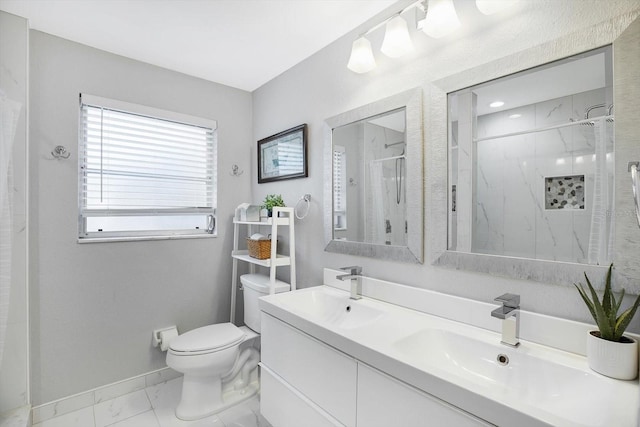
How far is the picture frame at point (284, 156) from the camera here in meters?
2.11

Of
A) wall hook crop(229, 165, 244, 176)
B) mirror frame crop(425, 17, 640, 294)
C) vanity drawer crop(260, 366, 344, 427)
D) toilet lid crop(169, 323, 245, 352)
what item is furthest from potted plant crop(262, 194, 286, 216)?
mirror frame crop(425, 17, 640, 294)

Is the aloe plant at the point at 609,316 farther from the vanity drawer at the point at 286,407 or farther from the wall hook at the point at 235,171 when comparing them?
the wall hook at the point at 235,171

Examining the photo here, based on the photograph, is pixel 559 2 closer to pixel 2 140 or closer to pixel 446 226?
pixel 446 226

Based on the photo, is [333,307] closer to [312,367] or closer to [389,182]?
[312,367]

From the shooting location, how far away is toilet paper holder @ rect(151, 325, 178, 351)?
7.16 ft

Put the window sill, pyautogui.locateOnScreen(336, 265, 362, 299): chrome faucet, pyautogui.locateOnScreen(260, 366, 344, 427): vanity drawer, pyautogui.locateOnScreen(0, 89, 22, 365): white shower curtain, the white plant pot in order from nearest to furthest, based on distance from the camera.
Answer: the white plant pot < pyautogui.locateOnScreen(260, 366, 344, 427): vanity drawer < pyautogui.locateOnScreen(0, 89, 22, 365): white shower curtain < pyautogui.locateOnScreen(336, 265, 362, 299): chrome faucet < the window sill

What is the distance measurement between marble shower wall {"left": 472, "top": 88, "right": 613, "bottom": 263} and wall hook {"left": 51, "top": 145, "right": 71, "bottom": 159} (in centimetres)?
229

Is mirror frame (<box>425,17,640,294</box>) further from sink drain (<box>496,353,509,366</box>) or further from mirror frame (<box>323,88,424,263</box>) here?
sink drain (<box>496,353,509,366</box>)

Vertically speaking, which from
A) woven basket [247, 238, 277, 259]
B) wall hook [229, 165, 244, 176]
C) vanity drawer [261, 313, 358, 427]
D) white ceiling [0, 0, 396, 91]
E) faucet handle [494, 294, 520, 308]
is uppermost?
white ceiling [0, 0, 396, 91]

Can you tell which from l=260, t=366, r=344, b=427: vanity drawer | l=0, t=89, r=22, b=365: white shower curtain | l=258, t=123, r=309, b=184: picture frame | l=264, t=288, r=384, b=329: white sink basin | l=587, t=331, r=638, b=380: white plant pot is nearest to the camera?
l=587, t=331, r=638, b=380: white plant pot

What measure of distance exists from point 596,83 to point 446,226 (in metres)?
0.67

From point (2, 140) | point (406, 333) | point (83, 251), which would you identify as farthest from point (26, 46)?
point (406, 333)

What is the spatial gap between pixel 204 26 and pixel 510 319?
2070 mm

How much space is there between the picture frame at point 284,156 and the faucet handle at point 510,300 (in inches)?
54.4
